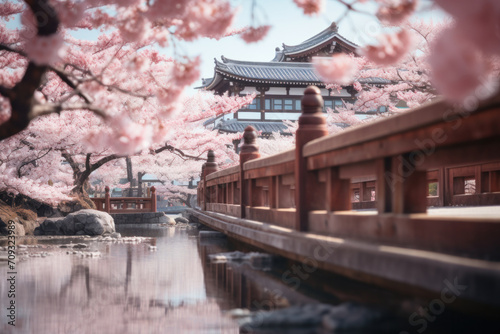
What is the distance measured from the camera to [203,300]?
432 centimetres

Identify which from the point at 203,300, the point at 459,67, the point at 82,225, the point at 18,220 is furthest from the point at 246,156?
the point at 18,220

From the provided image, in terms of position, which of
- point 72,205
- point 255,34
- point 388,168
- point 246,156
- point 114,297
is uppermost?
point 255,34

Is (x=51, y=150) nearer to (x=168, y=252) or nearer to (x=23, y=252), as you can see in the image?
(x=23, y=252)

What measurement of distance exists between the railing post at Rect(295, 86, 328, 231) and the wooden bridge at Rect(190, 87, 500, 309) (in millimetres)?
10

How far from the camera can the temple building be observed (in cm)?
3092

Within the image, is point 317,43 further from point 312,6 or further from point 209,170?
point 312,6

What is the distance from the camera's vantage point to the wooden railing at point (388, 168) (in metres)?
2.81

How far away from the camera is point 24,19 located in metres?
4.42

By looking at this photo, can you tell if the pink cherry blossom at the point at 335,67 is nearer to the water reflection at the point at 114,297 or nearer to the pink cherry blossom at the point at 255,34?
the pink cherry blossom at the point at 255,34

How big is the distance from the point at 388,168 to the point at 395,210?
307 millimetres

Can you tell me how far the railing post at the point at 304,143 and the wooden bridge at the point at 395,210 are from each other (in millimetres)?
10

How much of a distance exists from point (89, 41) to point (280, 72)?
64.0ft

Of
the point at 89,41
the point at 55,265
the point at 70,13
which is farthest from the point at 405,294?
the point at 89,41

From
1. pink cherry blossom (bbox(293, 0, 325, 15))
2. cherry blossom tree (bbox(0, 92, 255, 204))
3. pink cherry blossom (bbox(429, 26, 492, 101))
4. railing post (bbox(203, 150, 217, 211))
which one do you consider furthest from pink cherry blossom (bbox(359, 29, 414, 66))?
railing post (bbox(203, 150, 217, 211))
